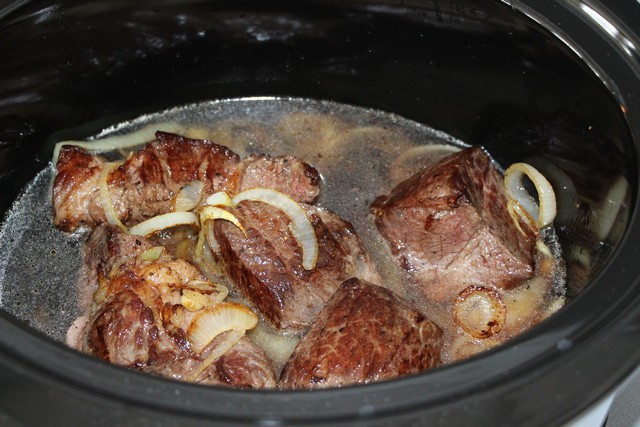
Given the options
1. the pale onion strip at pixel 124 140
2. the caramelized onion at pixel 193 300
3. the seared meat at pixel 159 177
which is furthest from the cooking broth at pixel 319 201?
the caramelized onion at pixel 193 300

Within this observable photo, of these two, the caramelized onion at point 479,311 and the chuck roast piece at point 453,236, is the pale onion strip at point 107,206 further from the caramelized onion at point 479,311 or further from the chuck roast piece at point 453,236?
the caramelized onion at point 479,311

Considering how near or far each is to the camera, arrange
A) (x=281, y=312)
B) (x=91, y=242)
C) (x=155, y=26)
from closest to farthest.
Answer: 1. (x=281, y=312)
2. (x=91, y=242)
3. (x=155, y=26)

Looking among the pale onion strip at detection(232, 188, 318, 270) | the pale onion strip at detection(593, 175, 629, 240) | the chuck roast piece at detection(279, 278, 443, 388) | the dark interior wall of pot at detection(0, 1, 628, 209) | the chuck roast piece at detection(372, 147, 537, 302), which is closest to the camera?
the chuck roast piece at detection(279, 278, 443, 388)

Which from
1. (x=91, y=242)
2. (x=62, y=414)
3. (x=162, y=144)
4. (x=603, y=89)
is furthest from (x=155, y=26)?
(x=62, y=414)

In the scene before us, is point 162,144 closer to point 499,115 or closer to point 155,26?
point 155,26

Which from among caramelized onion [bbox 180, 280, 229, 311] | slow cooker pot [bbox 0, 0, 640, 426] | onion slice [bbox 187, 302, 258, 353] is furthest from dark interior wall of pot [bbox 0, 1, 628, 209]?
onion slice [bbox 187, 302, 258, 353]

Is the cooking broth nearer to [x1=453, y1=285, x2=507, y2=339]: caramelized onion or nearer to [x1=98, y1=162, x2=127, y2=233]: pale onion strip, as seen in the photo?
[x1=453, y1=285, x2=507, y2=339]: caramelized onion
